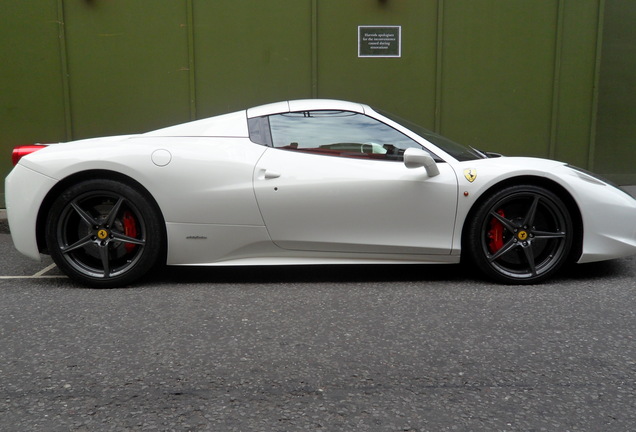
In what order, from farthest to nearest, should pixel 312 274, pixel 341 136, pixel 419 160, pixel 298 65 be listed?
pixel 298 65 < pixel 312 274 < pixel 341 136 < pixel 419 160

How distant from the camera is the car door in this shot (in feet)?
14.8

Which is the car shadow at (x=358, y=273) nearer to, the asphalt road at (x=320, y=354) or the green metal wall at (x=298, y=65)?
the asphalt road at (x=320, y=354)

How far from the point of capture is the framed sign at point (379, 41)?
26.7 feet

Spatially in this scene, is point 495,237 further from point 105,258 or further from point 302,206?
point 105,258

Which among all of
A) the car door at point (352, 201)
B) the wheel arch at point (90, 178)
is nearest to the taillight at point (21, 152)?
the wheel arch at point (90, 178)

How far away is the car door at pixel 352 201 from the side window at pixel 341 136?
11 millimetres

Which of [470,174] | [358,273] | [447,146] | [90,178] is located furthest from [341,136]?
[90,178]

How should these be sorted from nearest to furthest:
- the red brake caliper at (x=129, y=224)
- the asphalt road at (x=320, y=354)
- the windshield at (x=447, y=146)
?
1. the asphalt road at (x=320, y=354)
2. the red brake caliper at (x=129, y=224)
3. the windshield at (x=447, y=146)

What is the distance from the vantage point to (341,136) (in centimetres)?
467

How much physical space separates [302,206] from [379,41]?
4315 mm

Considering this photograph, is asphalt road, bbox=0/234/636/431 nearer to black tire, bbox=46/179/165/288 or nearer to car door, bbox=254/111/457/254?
black tire, bbox=46/179/165/288

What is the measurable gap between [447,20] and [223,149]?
4675 millimetres

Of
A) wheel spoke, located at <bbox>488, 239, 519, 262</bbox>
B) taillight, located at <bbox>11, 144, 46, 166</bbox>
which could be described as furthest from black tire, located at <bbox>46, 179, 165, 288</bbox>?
wheel spoke, located at <bbox>488, 239, 519, 262</bbox>

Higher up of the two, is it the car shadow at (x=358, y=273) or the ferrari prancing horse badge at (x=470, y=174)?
the ferrari prancing horse badge at (x=470, y=174)
